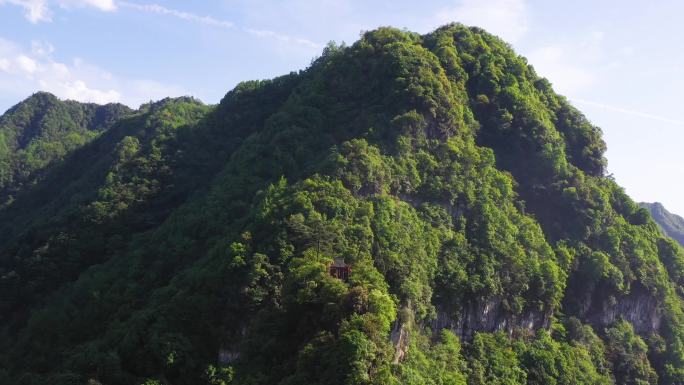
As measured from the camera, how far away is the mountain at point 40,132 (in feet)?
380

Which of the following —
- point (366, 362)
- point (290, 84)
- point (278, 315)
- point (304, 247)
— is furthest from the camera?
point (290, 84)

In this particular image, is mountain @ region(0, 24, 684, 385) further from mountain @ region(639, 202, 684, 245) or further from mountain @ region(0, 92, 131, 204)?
mountain @ region(639, 202, 684, 245)

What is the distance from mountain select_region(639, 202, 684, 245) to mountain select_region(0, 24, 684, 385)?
11078 cm

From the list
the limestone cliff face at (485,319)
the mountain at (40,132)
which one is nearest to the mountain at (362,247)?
the limestone cliff face at (485,319)

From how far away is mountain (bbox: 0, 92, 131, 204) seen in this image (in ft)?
380

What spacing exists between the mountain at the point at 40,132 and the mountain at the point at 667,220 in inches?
6354

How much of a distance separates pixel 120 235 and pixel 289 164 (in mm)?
22581

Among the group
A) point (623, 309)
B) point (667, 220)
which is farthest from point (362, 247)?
point (667, 220)

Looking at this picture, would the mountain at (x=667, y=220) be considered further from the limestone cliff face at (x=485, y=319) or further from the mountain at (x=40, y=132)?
the mountain at (x=40, y=132)

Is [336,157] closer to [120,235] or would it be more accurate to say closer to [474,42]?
[120,235]

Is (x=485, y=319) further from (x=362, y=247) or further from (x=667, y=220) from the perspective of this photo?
(x=667, y=220)

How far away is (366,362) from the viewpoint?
109ft

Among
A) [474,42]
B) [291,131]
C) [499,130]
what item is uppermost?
[474,42]

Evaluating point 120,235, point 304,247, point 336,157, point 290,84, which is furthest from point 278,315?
point 290,84
